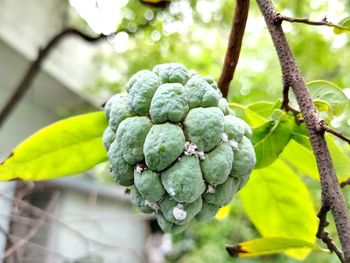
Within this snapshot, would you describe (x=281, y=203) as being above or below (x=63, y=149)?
above

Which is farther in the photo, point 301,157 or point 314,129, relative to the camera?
point 301,157

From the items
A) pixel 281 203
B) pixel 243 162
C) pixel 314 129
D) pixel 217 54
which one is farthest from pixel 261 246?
pixel 217 54

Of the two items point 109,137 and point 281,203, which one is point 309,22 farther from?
point 281,203

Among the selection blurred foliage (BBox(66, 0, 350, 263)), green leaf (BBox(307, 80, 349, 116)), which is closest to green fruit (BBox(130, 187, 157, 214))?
green leaf (BBox(307, 80, 349, 116))

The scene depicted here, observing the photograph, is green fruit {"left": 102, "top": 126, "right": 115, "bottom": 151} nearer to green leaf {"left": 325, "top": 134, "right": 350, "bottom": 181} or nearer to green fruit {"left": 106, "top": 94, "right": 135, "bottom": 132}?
green fruit {"left": 106, "top": 94, "right": 135, "bottom": 132}

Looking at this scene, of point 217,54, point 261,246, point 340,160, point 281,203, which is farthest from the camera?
point 217,54

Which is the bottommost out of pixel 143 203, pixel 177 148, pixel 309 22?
pixel 143 203

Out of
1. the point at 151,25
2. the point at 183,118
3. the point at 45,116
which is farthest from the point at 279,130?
the point at 45,116

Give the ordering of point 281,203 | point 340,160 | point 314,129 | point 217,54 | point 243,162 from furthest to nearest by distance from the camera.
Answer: point 217,54 < point 281,203 < point 340,160 < point 243,162 < point 314,129
